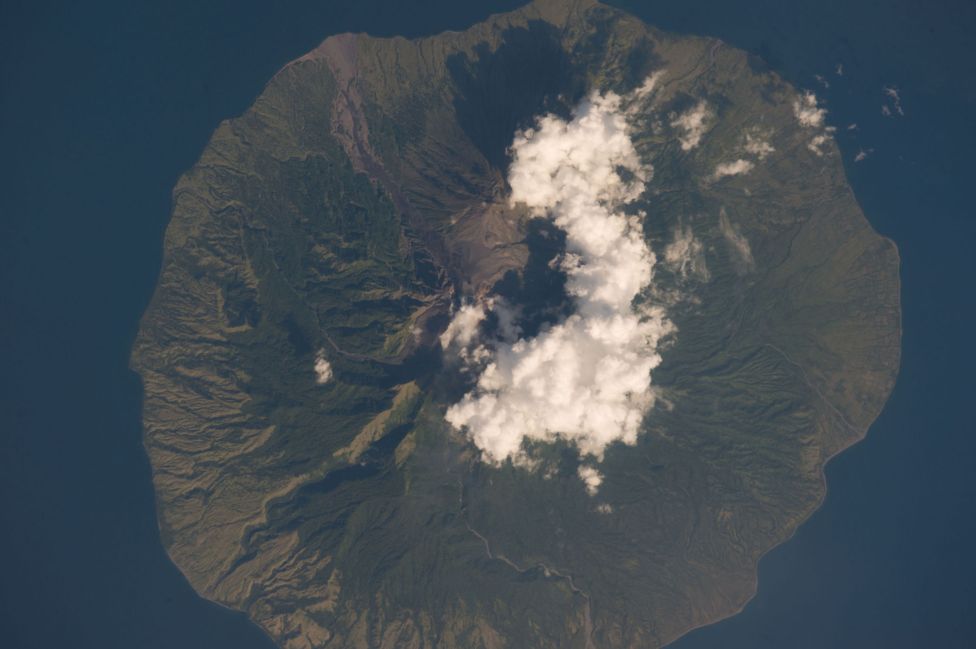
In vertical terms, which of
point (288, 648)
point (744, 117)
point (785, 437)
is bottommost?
point (785, 437)

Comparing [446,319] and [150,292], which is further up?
[150,292]

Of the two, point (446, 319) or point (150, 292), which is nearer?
point (150, 292)

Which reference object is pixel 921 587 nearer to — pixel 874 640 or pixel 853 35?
pixel 874 640

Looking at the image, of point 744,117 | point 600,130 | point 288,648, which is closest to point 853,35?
point 744,117

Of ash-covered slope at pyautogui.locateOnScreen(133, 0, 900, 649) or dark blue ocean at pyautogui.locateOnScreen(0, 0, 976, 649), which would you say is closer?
dark blue ocean at pyautogui.locateOnScreen(0, 0, 976, 649)
